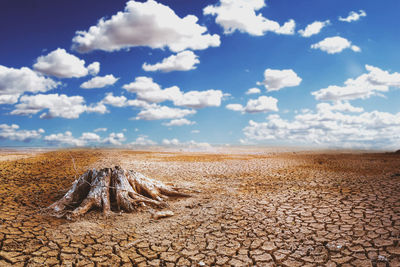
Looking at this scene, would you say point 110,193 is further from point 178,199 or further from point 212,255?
point 212,255

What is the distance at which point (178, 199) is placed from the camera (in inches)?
293

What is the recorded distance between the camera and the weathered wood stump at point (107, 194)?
238 inches

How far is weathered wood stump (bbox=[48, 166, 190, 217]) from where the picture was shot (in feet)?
19.9

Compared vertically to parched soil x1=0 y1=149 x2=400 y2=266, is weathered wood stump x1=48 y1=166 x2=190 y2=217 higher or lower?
higher

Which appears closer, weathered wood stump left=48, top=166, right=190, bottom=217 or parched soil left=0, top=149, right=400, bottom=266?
parched soil left=0, top=149, right=400, bottom=266

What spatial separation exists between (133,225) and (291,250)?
3.27m

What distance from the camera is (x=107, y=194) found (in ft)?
21.0

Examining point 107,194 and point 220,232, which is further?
point 107,194

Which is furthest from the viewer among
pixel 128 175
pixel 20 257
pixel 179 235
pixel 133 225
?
pixel 128 175

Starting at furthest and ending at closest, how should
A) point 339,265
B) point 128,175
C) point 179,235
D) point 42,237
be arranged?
point 128,175, point 179,235, point 42,237, point 339,265

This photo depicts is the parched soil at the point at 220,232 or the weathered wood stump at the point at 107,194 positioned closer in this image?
the parched soil at the point at 220,232

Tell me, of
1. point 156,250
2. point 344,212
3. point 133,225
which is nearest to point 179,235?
point 156,250

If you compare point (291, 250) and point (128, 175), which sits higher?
point (128, 175)

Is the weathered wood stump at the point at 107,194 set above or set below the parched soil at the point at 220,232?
above
